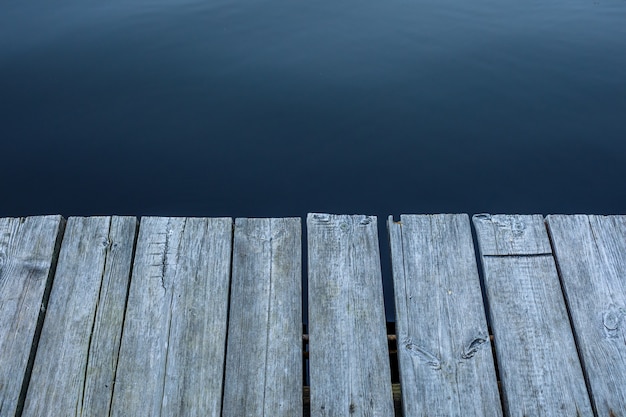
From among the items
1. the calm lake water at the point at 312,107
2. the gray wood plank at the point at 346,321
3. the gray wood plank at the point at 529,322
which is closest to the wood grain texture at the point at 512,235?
the gray wood plank at the point at 529,322

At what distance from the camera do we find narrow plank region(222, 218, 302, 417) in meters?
1.74

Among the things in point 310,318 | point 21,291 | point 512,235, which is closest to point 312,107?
point 512,235

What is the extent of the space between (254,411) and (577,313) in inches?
46.6

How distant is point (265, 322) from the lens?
74.2 inches

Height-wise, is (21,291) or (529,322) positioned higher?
(21,291)

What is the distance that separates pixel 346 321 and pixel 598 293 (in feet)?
3.06

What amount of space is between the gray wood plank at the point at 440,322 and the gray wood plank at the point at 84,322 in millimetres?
1013

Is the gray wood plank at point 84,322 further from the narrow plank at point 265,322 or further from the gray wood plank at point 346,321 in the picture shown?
the gray wood plank at point 346,321

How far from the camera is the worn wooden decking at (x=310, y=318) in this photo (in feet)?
5.69

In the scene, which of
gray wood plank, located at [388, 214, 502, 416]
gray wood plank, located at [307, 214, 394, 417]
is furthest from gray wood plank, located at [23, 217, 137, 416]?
gray wood plank, located at [388, 214, 502, 416]

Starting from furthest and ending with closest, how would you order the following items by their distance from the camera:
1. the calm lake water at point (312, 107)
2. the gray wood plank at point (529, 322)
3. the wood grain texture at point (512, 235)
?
the calm lake water at point (312, 107)
the wood grain texture at point (512, 235)
the gray wood plank at point (529, 322)

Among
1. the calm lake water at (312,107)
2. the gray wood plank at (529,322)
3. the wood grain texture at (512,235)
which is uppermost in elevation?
the calm lake water at (312,107)

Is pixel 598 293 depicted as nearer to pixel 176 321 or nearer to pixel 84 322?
pixel 176 321

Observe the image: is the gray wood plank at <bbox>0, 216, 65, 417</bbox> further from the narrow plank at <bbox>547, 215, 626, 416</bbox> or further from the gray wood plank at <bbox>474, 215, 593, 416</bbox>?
the narrow plank at <bbox>547, 215, 626, 416</bbox>
